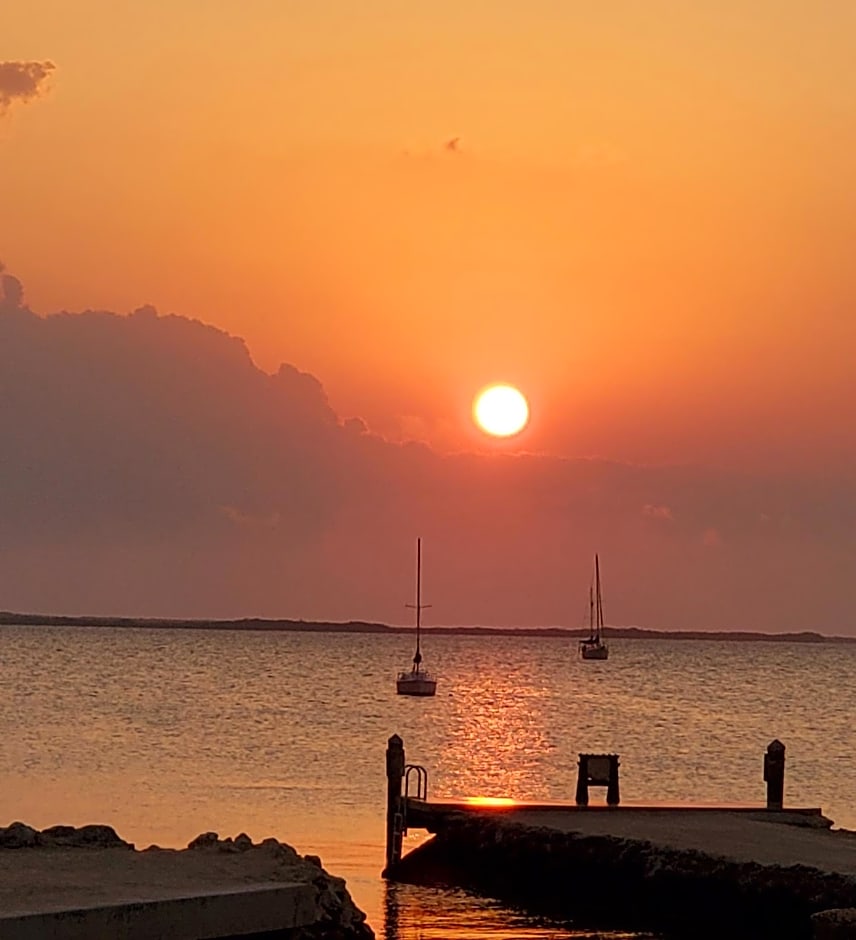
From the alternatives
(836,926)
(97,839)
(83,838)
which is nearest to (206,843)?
(97,839)

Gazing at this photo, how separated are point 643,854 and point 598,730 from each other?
55016mm

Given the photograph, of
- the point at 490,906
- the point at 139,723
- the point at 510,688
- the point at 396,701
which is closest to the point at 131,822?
the point at 490,906

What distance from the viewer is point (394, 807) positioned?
30094 millimetres

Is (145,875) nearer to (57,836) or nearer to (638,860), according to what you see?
(57,836)

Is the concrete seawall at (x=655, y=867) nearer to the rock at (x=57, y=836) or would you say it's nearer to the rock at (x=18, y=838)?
the rock at (x=57, y=836)

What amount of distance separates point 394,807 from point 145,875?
1194cm

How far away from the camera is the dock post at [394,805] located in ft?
97.7

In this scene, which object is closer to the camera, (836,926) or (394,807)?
(836,926)

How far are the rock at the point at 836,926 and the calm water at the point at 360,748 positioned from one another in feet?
35.9

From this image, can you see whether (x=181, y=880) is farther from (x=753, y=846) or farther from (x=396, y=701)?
(x=396, y=701)

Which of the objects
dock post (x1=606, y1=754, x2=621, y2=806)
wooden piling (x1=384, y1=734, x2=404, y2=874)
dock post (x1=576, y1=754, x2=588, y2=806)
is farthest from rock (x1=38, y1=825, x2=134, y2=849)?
dock post (x1=606, y1=754, x2=621, y2=806)

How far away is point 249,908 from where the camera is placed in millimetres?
17594

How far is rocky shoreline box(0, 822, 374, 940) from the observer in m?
17.2

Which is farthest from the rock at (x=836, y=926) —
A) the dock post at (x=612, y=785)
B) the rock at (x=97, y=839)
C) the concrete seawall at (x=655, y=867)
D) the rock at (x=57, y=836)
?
the dock post at (x=612, y=785)
